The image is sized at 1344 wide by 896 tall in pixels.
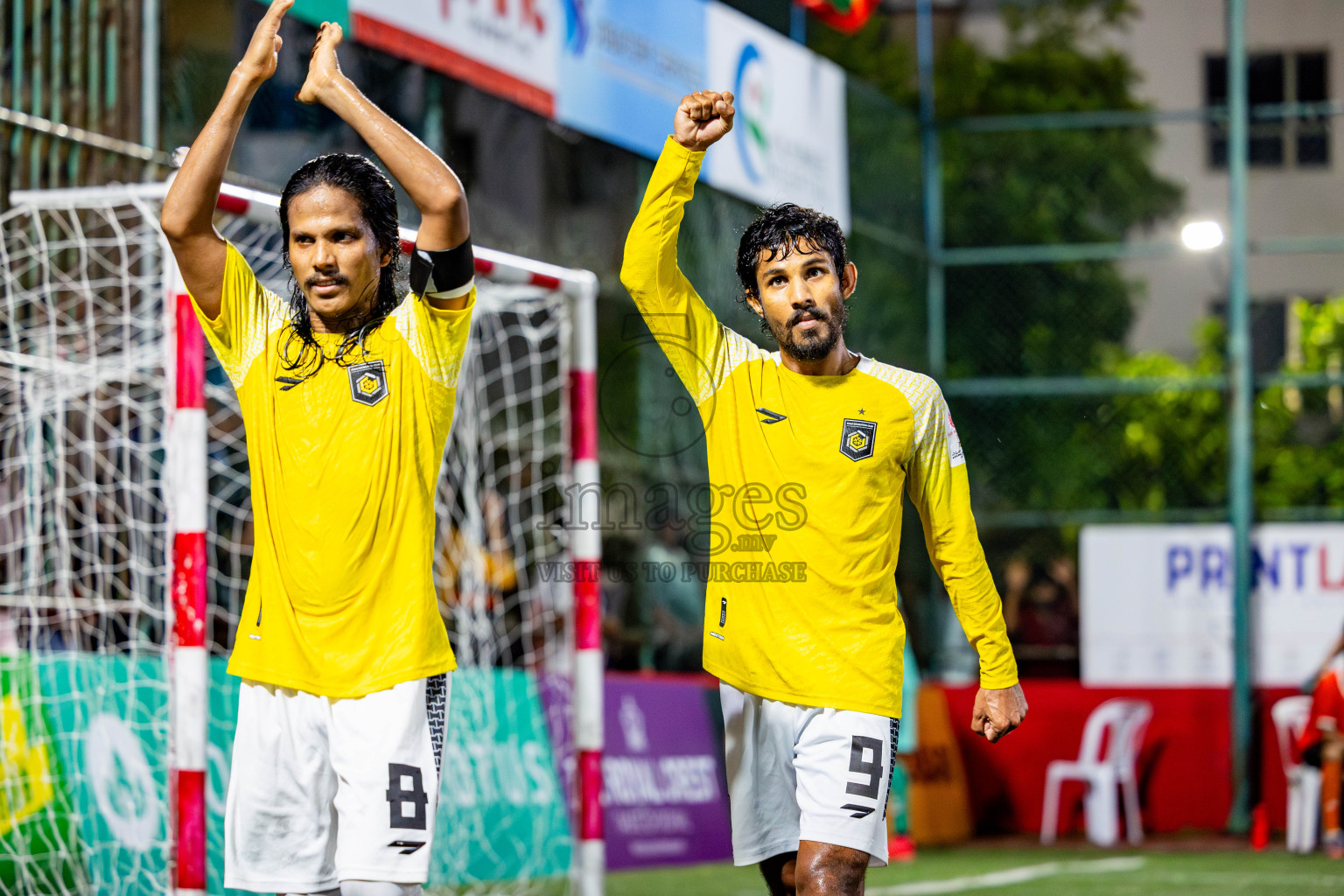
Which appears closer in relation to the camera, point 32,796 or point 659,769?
point 32,796

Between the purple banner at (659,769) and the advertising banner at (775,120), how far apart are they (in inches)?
128

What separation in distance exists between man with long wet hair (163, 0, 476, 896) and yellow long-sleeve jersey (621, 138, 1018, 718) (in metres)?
0.61

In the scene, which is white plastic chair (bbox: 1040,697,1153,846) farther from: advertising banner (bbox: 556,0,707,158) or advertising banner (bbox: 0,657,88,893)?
advertising banner (bbox: 0,657,88,893)

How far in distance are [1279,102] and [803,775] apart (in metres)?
11.5

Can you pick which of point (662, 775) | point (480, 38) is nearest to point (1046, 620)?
point (662, 775)

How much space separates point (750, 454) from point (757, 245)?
49cm

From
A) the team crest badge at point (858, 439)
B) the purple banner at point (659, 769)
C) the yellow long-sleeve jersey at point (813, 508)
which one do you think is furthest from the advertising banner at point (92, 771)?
the team crest badge at point (858, 439)

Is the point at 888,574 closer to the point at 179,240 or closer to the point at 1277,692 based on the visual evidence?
the point at 179,240

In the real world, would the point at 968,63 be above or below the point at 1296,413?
above

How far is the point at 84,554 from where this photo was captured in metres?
6.82

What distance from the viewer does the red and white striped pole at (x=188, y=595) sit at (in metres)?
4.84

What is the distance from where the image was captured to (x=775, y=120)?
12.3m

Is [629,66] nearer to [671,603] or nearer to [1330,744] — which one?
[671,603]

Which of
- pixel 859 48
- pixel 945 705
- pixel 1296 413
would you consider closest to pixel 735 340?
pixel 945 705
